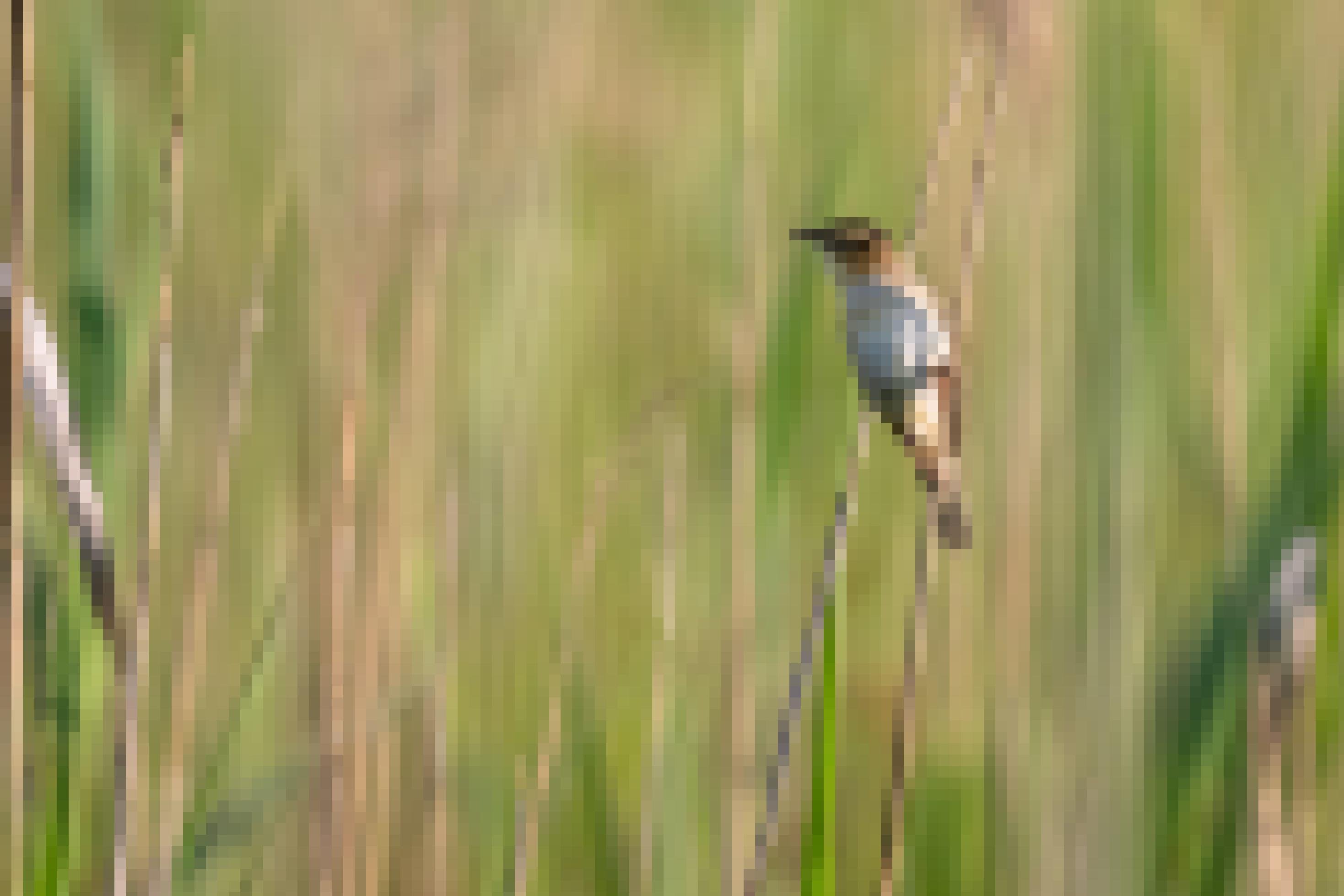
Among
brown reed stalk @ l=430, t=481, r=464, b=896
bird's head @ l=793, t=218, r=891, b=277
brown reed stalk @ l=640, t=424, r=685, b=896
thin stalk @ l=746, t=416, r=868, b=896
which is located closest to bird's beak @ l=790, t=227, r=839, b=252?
bird's head @ l=793, t=218, r=891, b=277

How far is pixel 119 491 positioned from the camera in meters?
1.09

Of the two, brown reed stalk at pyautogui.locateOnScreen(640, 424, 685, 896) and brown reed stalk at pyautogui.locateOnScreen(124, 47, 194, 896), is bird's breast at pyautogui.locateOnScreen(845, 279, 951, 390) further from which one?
brown reed stalk at pyautogui.locateOnScreen(124, 47, 194, 896)

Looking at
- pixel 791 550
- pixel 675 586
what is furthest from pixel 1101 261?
pixel 675 586

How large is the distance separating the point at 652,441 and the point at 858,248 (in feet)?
1.43

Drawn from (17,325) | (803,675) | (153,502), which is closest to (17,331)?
(17,325)

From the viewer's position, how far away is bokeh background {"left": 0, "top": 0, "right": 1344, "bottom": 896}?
37.9 inches

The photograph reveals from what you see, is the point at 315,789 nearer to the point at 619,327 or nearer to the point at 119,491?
the point at 119,491

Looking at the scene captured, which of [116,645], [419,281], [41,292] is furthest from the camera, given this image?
[41,292]

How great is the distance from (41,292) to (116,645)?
15.2 inches

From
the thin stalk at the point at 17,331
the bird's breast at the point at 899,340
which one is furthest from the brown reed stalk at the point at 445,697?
the bird's breast at the point at 899,340

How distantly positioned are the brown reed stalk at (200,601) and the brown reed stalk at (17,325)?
90 millimetres

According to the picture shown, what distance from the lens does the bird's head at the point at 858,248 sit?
0.80m

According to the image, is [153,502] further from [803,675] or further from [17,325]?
[803,675]

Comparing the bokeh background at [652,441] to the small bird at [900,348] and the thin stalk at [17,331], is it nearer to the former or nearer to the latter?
the thin stalk at [17,331]
